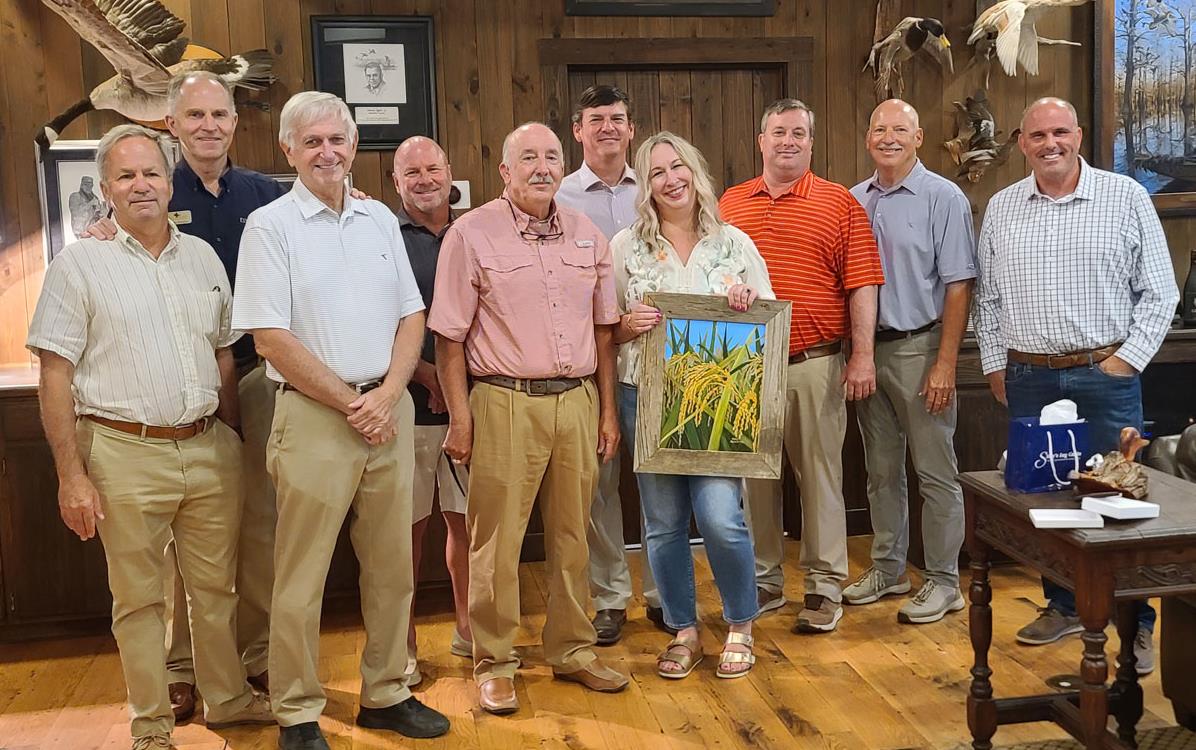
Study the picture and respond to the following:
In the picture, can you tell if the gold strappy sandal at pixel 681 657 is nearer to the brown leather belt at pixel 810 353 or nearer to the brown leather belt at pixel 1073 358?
the brown leather belt at pixel 810 353

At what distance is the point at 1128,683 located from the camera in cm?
266

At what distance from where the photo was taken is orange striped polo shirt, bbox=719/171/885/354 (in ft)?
11.5

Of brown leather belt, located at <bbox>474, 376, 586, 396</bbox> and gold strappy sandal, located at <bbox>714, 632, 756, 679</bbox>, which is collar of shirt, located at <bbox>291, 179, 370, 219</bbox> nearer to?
brown leather belt, located at <bbox>474, 376, 586, 396</bbox>

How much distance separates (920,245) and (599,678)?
1.67m

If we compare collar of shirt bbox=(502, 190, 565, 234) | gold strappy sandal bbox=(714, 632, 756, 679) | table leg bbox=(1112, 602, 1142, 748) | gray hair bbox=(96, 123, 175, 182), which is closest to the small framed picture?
gray hair bbox=(96, 123, 175, 182)

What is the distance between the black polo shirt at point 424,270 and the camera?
329 centimetres

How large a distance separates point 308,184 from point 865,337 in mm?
1760

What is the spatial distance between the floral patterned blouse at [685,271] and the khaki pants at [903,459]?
738mm

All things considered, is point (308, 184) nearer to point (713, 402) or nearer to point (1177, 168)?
point (713, 402)

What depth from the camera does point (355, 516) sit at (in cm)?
285

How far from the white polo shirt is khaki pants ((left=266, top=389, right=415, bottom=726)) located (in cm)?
14

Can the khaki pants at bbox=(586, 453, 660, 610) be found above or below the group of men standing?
below

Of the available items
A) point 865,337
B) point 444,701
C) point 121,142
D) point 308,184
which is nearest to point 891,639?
point 865,337

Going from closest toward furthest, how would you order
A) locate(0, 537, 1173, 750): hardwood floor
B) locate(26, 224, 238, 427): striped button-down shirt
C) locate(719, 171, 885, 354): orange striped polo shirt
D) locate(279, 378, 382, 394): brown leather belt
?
1. locate(26, 224, 238, 427): striped button-down shirt
2. locate(279, 378, 382, 394): brown leather belt
3. locate(0, 537, 1173, 750): hardwood floor
4. locate(719, 171, 885, 354): orange striped polo shirt
